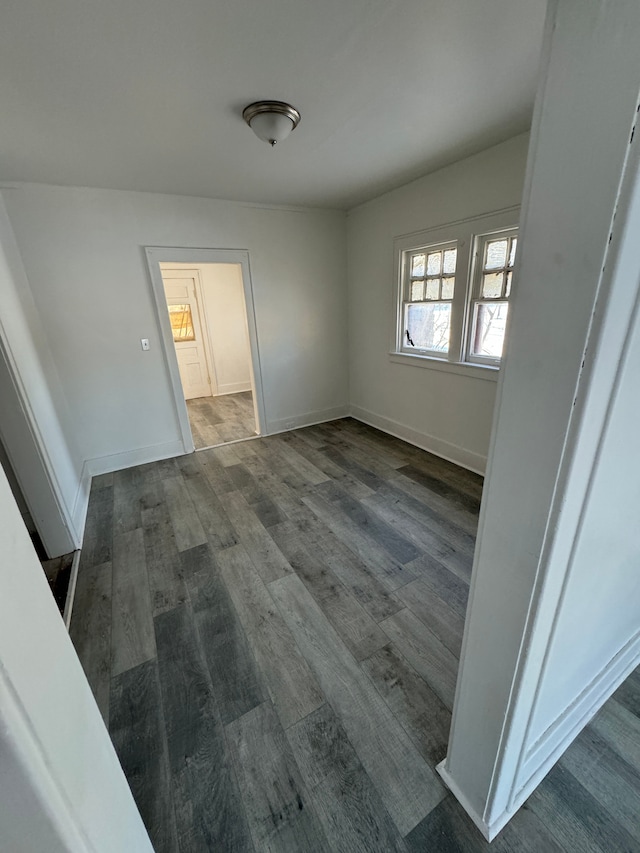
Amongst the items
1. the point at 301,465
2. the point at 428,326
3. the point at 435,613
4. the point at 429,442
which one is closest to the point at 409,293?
the point at 428,326

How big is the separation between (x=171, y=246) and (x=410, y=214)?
2.25 meters

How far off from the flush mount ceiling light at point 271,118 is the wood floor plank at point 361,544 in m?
2.39

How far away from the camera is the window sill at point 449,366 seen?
2.83m

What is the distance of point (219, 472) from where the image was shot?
3.34m

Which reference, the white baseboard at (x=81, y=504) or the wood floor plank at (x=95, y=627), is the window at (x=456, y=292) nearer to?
the wood floor plank at (x=95, y=627)

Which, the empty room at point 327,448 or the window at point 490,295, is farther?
the window at point 490,295

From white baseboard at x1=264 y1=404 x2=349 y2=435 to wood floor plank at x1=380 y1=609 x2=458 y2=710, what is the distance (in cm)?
285

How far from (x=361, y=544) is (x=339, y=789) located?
1.24 meters

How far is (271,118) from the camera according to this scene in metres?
1.81

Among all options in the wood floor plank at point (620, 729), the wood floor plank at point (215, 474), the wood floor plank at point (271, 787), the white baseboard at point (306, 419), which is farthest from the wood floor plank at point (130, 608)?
the white baseboard at point (306, 419)

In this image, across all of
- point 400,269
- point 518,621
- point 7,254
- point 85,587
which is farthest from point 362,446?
point 7,254

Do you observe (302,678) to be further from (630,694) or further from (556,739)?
(630,694)

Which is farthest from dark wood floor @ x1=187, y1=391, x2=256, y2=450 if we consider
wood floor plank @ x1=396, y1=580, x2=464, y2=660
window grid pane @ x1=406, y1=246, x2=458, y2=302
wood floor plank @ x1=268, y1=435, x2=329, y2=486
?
wood floor plank @ x1=396, y1=580, x2=464, y2=660

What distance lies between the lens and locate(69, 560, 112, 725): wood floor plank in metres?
1.50
